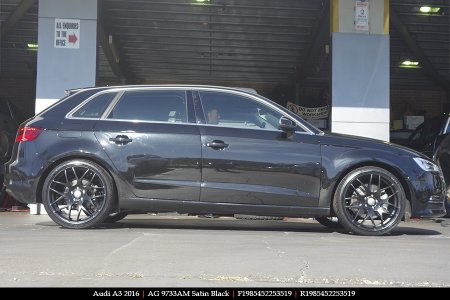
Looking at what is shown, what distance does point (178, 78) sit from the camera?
18.5 meters

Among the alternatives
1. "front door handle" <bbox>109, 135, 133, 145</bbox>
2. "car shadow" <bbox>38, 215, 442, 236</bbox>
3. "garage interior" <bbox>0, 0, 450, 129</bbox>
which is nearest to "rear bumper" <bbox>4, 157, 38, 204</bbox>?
"car shadow" <bbox>38, 215, 442, 236</bbox>

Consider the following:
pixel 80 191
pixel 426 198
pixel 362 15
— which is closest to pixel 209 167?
pixel 80 191

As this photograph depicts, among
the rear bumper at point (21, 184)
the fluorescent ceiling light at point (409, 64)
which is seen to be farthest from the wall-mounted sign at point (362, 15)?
the fluorescent ceiling light at point (409, 64)

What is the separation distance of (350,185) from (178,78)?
1290cm

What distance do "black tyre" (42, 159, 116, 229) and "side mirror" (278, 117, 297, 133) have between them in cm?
195

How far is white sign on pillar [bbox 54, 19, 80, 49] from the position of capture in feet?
31.3

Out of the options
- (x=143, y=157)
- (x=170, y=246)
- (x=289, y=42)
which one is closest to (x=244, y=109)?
(x=143, y=157)

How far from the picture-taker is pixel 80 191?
626cm

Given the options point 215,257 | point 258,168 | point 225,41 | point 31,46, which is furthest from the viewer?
point 31,46

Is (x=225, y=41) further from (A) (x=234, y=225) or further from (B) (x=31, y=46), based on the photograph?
(A) (x=234, y=225)

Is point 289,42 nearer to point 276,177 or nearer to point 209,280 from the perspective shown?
point 276,177

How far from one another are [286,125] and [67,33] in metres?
5.00

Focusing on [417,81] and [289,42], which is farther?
[417,81]

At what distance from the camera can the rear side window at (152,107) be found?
20.9 ft
